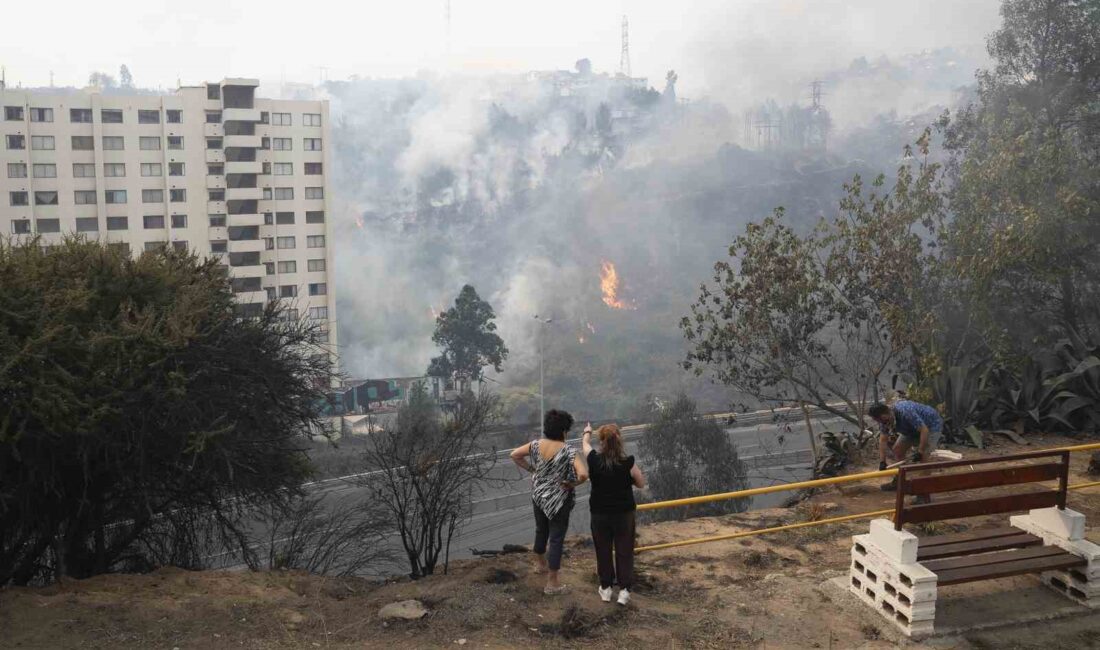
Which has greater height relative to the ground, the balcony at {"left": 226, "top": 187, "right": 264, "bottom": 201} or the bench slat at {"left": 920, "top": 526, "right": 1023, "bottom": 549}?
the balcony at {"left": 226, "top": 187, "right": 264, "bottom": 201}

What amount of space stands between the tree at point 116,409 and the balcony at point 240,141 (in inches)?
2129

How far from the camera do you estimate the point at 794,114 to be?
158m

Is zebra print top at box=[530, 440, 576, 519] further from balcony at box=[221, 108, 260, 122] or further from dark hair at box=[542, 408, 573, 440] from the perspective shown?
balcony at box=[221, 108, 260, 122]

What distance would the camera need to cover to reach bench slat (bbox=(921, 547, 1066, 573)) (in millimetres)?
6074

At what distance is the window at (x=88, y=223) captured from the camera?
59312 millimetres

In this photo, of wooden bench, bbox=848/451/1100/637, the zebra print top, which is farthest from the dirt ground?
the zebra print top

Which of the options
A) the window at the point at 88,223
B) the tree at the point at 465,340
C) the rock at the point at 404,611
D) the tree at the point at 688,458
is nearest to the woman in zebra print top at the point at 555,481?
the rock at the point at 404,611

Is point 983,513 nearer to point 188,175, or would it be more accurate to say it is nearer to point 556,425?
point 556,425

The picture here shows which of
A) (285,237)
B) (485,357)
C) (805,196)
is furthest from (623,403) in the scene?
(805,196)

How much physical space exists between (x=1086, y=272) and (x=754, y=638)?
54.4 feet

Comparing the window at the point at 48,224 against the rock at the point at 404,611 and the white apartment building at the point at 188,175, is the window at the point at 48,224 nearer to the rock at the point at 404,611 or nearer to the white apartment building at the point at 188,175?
the white apartment building at the point at 188,175

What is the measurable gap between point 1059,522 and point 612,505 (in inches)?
129

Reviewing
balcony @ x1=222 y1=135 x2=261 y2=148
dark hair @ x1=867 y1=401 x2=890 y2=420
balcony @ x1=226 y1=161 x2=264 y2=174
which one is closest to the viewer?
dark hair @ x1=867 y1=401 x2=890 y2=420

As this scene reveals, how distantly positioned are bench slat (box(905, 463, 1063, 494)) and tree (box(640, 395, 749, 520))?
2880cm
